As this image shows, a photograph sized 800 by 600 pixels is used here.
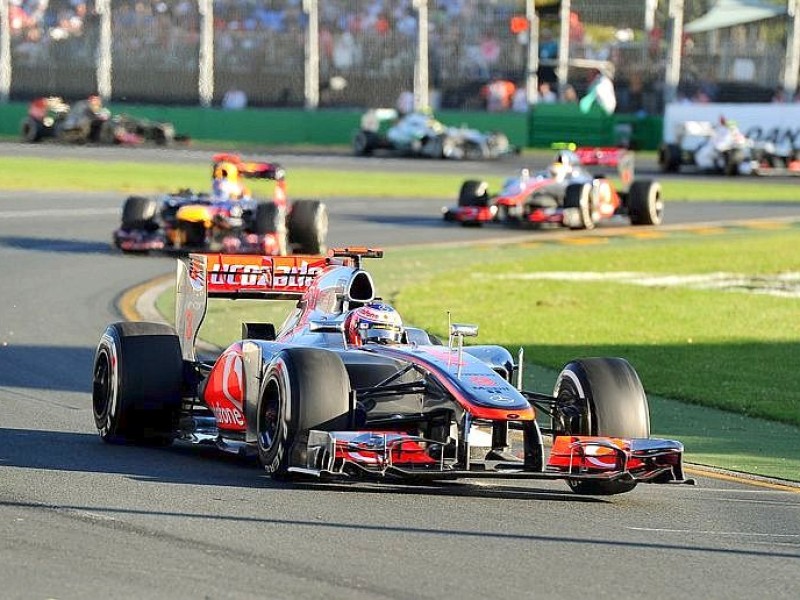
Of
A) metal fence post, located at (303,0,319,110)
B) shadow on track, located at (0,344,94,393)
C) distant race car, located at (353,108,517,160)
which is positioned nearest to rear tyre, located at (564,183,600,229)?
shadow on track, located at (0,344,94,393)

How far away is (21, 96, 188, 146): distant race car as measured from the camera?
5566cm

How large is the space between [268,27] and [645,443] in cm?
4985

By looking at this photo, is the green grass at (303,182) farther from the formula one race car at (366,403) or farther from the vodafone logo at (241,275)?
the formula one race car at (366,403)

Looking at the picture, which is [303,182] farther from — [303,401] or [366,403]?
[303,401]

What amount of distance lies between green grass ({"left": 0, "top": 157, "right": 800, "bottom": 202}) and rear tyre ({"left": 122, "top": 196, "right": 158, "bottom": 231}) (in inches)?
459

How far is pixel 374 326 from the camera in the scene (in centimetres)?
1030

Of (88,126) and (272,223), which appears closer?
(272,223)

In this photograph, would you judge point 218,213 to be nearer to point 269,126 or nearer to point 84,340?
point 84,340

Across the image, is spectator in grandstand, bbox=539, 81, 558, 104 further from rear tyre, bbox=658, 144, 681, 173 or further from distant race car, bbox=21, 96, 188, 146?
distant race car, bbox=21, 96, 188, 146

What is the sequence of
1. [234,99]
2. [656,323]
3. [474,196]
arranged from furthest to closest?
[234,99] → [474,196] → [656,323]

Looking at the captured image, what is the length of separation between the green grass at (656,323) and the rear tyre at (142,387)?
328 centimetres

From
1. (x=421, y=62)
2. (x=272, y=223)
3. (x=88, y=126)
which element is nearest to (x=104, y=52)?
(x=88, y=126)

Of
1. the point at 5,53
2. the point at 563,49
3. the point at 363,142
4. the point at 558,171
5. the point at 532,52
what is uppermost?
the point at 563,49

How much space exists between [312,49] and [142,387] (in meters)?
46.7
